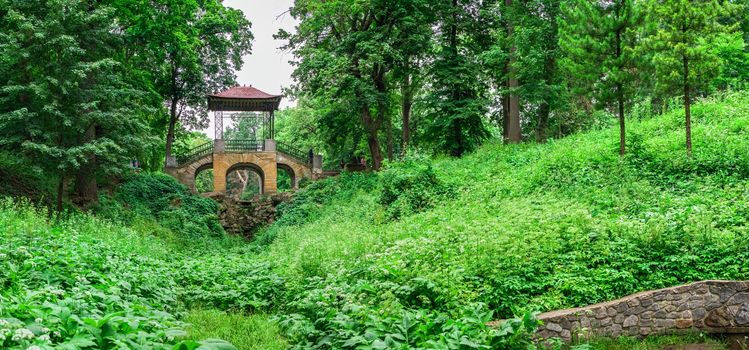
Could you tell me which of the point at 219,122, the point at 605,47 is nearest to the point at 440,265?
the point at 605,47

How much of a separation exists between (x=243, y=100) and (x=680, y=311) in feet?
86.3

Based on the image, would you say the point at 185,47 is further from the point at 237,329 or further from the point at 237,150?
the point at 237,329

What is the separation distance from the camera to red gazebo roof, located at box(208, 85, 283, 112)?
99.5 feet

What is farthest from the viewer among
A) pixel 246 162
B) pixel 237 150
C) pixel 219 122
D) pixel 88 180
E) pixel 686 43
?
pixel 219 122

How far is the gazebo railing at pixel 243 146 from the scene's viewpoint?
1225 inches

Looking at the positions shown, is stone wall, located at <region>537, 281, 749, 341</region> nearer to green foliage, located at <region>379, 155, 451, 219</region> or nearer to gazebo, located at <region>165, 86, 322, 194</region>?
green foliage, located at <region>379, 155, 451, 219</region>

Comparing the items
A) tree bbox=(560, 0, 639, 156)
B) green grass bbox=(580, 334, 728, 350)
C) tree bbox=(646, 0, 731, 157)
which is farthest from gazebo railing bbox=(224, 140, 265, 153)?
green grass bbox=(580, 334, 728, 350)

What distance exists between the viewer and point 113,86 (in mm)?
16672

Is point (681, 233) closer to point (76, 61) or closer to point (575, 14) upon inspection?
point (575, 14)

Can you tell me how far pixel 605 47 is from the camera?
13703 millimetres

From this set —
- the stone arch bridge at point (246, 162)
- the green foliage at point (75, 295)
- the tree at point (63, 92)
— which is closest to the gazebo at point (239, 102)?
the stone arch bridge at point (246, 162)

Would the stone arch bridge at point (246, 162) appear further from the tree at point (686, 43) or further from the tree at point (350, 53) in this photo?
the tree at point (686, 43)

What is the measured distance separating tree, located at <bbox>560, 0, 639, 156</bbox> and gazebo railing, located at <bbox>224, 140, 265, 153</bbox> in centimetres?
2059

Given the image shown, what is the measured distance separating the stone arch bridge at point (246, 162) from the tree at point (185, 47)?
152 centimetres
